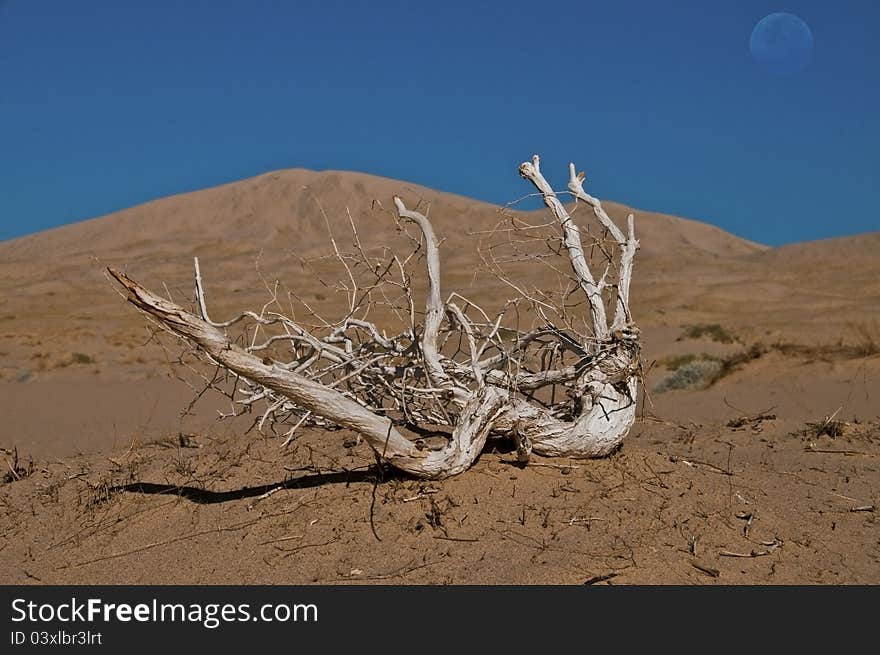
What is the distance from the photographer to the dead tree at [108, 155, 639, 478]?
4148mm

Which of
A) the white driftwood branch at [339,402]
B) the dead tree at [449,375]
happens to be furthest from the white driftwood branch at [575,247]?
the white driftwood branch at [339,402]

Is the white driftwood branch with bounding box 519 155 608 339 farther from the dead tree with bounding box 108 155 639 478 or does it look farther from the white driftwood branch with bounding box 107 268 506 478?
the white driftwood branch with bounding box 107 268 506 478

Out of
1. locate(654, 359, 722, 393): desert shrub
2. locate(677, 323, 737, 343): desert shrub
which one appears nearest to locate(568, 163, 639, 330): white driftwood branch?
locate(654, 359, 722, 393): desert shrub

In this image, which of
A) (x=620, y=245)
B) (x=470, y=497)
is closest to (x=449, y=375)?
(x=470, y=497)

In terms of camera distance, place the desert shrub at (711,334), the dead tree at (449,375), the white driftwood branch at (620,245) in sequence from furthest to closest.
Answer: the desert shrub at (711,334), the white driftwood branch at (620,245), the dead tree at (449,375)

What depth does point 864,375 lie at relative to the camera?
947 centimetres

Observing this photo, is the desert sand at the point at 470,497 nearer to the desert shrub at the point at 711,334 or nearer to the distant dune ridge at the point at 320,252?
the distant dune ridge at the point at 320,252

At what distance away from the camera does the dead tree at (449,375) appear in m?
4.15

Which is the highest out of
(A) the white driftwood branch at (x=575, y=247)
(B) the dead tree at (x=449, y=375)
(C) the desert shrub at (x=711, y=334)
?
(C) the desert shrub at (x=711, y=334)

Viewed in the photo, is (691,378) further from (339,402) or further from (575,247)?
(339,402)

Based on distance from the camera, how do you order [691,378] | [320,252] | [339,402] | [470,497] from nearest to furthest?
[339,402] → [470,497] → [691,378] → [320,252]

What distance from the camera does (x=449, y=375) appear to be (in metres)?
4.67
